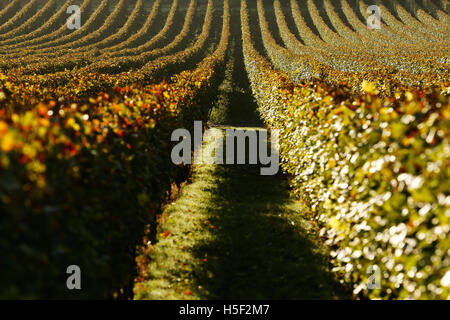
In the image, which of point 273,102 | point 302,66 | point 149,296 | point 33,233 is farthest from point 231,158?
point 302,66

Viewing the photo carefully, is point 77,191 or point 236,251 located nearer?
point 77,191

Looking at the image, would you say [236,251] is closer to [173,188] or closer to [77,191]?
[173,188]

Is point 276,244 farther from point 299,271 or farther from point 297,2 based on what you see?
point 297,2

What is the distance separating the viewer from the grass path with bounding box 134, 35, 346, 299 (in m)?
4.79

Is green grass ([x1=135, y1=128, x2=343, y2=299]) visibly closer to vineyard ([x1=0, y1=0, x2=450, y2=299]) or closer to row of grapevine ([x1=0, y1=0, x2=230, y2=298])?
vineyard ([x1=0, y1=0, x2=450, y2=299])

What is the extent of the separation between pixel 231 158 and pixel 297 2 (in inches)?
2195

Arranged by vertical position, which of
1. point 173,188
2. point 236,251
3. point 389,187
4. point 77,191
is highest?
point 173,188

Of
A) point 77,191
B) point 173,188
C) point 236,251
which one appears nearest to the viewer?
point 77,191

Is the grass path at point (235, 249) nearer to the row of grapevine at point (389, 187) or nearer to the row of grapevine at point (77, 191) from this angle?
the row of grapevine at point (389, 187)

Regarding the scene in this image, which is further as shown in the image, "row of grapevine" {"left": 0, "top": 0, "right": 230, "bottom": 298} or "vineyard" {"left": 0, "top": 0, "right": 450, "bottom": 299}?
"vineyard" {"left": 0, "top": 0, "right": 450, "bottom": 299}

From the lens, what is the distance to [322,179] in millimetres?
5250

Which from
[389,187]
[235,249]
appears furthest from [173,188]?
[389,187]

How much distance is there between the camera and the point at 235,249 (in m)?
5.71

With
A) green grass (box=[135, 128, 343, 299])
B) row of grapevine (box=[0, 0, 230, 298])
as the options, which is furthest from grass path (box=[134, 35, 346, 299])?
row of grapevine (box=[0, 0, 230, 298])
